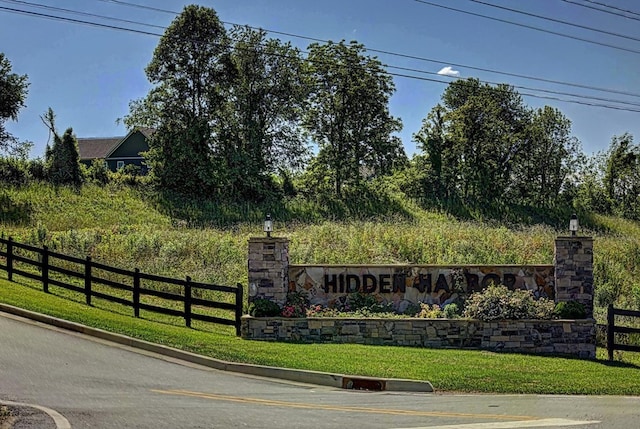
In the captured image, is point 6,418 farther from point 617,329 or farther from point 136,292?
point 617,329

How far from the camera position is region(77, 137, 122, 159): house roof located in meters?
65.8

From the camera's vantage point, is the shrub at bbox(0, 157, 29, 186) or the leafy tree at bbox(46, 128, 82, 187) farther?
the leafy tree at bbox(46, 128, 82, 187)

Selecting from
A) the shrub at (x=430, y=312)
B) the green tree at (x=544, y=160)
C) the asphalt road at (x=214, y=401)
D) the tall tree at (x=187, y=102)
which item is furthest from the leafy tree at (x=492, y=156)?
the asphalt road at (x=214, y=401)

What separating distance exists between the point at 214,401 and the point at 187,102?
36142mm

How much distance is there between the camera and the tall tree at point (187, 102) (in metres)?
42.7

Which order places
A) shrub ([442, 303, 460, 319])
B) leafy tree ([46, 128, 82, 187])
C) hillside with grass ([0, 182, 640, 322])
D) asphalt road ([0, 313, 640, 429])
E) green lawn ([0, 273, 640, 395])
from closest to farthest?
asphalt road ([0, 313, 640, 429]) < green lawn ([0, 273, 640, 395]) < shrub ([442, 303, 460, 319]) < hillside with grass ([0, 182, 640, 322]) < leafy tree ([46, 128, 82, 187])

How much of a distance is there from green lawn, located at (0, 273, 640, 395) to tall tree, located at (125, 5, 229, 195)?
25873 mm

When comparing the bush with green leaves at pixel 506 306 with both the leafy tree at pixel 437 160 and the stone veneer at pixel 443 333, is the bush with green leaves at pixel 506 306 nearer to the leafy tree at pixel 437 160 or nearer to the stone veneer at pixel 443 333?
the stone veneer at pixel 443 333

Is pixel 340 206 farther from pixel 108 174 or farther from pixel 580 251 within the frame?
pixel 580 251

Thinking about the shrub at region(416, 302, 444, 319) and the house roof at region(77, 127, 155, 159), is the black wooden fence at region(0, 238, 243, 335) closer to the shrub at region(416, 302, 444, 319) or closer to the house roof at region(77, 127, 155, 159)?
the shrub at region(416, 302, 444, 319)

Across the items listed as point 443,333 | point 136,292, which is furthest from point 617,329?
point 136,292

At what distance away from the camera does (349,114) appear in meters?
45.7

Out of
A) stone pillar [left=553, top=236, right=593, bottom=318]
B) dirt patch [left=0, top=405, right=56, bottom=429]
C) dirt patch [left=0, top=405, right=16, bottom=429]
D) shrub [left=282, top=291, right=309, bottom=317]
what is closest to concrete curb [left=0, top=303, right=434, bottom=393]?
shrub [left=282, top=291, right=309, bottom=317]

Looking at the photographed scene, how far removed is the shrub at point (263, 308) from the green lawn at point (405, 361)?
757 mm
